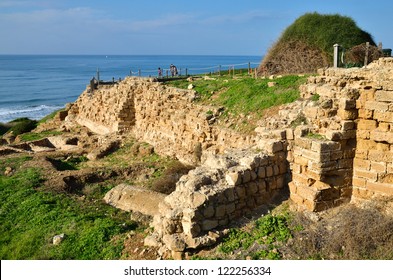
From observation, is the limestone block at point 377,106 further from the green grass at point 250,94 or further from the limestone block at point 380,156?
the green grass at point 250,94

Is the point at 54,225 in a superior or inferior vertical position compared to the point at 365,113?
inferior

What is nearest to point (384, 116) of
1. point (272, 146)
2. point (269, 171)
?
point (272, 146)

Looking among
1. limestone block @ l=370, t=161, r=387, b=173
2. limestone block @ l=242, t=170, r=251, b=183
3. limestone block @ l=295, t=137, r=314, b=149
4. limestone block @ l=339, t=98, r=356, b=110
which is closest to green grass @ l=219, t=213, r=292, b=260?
limestone block @ l=242, t=170, r=251, b=183

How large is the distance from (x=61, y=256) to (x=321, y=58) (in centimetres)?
1982

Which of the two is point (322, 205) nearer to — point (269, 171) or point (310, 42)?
point (269, 171)

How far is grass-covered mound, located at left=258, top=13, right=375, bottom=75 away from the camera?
23.5 meters

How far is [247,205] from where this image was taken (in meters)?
7.96

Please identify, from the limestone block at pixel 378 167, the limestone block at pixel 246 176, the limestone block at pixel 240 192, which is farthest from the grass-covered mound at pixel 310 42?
the limestone block at pixel 240 192

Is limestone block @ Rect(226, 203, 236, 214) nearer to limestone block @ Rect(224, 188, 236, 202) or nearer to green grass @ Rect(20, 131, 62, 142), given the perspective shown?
limestone block @ Rect(224, 188, 236, 202)

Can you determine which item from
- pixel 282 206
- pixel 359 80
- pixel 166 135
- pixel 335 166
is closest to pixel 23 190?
pixel 166 135

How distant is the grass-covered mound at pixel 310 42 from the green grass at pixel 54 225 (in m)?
16.5

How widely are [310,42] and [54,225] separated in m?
20.0

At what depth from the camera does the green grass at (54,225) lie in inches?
334

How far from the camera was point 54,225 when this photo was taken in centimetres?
972
